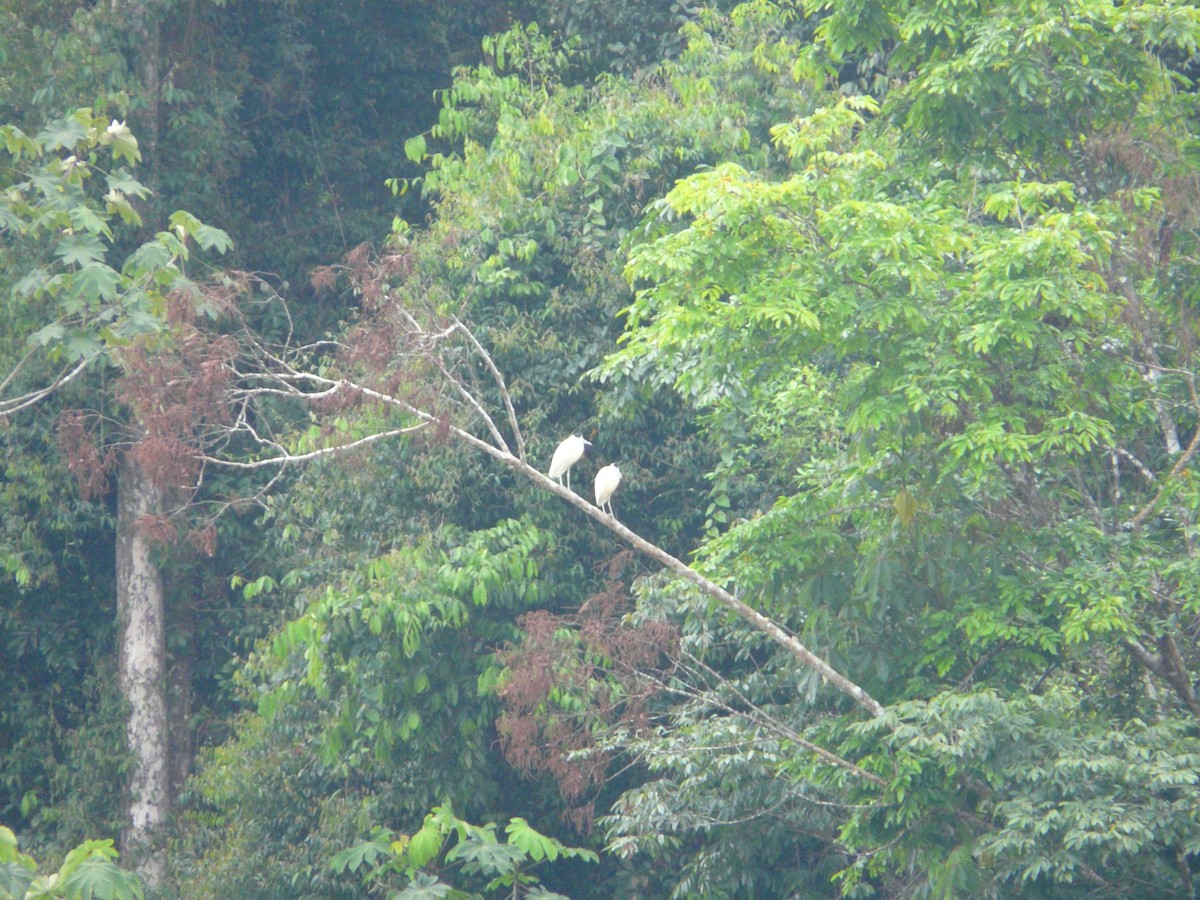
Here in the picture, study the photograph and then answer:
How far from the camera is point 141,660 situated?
11.0 m

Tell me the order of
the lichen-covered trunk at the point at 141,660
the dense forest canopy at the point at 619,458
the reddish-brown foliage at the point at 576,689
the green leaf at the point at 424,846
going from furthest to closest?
the lichen-covered trunk at the point at 141,660
the reddish-brown foliage at the point at 576,689
the green leaf at the point at 424,846
the dense forest canopy at the point at 619,458

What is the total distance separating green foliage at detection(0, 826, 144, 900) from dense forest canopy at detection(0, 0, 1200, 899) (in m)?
0.03

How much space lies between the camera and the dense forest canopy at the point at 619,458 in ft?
19.6

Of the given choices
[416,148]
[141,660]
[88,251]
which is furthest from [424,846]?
[416,148]

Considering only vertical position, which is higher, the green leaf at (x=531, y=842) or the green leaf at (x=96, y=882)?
the green leaf at (x=96, y=882)

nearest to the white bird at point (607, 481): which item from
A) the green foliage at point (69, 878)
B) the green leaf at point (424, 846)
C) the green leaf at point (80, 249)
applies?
the green leaf at point (424, 846)

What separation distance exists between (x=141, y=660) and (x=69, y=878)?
645 centimetres

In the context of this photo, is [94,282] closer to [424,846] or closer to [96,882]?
[96,882]

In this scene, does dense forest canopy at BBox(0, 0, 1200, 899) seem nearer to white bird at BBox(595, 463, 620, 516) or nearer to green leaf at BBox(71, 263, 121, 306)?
green leaf at BBox(71, 263, 121, 306)

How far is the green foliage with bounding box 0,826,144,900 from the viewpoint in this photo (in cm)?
458

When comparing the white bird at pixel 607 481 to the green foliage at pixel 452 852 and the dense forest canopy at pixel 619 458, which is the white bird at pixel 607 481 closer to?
the dense forest canopy at pixel 619 458

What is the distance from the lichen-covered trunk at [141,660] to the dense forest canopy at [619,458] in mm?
40

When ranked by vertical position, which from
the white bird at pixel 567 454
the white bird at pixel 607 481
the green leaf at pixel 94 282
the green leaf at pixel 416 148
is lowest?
the white bird at pixel 607 481

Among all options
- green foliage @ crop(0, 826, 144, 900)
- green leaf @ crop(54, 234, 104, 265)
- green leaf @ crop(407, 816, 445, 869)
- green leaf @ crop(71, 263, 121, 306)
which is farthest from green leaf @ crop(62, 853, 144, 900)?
green leaf @ crop(54, 234, 104, 265)
